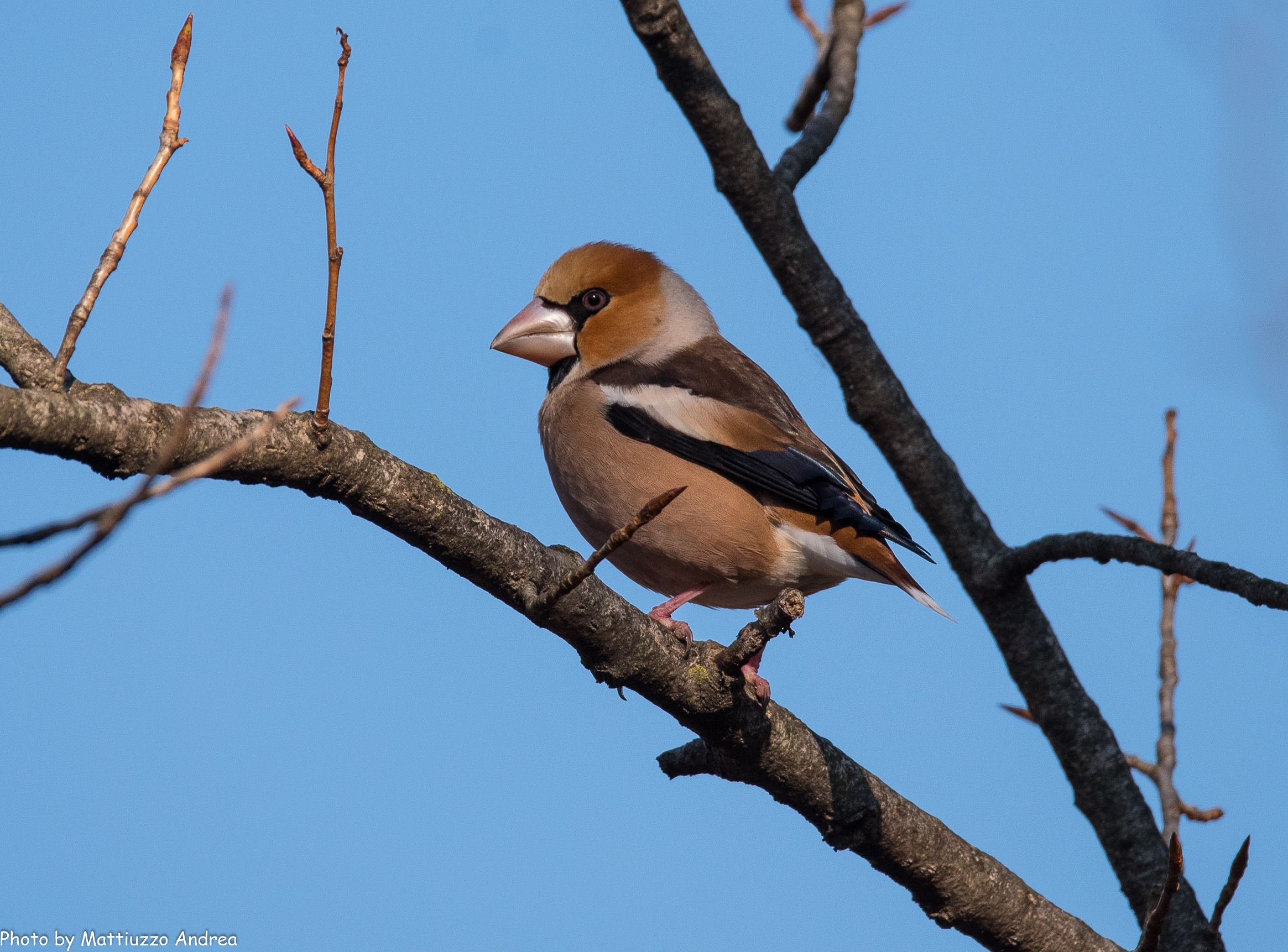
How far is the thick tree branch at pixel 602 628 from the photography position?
2432mm

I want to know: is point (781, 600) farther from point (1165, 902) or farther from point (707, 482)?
point (707, 482)

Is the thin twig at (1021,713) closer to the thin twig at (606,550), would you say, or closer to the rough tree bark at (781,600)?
the rough tree bark at (781,600)

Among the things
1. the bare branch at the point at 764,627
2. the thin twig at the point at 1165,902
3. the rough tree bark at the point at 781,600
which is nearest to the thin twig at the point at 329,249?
the rough tree bark at the point at 781,600

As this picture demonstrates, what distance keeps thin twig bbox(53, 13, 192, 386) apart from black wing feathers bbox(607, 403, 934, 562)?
253 centimetres

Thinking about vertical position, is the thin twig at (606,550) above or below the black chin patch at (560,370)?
below

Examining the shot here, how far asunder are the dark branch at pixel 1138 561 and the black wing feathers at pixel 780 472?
1.34 ft

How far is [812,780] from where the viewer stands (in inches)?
146

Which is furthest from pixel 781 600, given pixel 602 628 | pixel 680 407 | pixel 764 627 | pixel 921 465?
pixel 921 465

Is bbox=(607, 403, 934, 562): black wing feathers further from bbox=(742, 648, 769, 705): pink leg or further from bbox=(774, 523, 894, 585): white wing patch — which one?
bbox=(742, 648, 769, 705): pink leg

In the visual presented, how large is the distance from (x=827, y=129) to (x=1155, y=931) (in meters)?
3.42

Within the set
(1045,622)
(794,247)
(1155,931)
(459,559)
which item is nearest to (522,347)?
(794,247)

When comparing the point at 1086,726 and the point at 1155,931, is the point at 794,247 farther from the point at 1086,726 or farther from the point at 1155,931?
the point at 1155,931

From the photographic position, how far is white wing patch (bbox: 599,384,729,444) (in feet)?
16.2

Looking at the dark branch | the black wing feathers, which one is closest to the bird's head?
the black wing feathers
